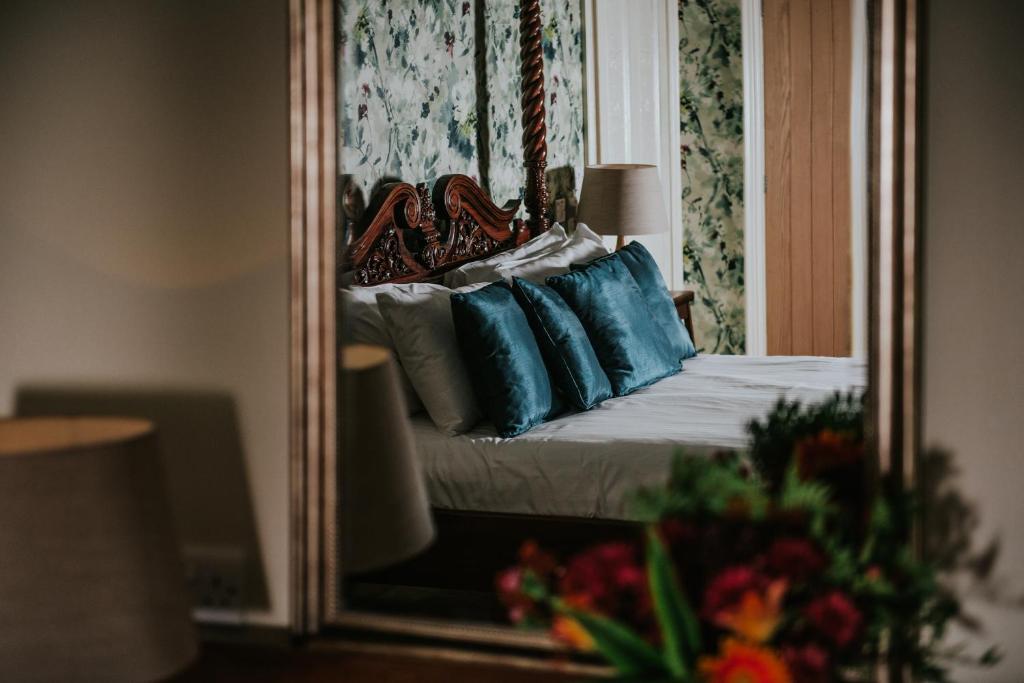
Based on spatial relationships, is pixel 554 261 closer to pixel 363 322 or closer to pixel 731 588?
pixel 363 322


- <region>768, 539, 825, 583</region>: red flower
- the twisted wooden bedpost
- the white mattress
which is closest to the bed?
the white mattress

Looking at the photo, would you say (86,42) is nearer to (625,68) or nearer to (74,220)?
(74,220)

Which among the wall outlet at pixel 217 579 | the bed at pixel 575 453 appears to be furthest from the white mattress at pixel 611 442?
the wall outlet at pixel 217 579

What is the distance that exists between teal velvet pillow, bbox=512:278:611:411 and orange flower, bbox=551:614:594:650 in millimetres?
368

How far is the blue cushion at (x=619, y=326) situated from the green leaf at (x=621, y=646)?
0.44m

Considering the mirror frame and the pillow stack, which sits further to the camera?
the pillow stack

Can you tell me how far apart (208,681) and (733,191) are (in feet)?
3.26

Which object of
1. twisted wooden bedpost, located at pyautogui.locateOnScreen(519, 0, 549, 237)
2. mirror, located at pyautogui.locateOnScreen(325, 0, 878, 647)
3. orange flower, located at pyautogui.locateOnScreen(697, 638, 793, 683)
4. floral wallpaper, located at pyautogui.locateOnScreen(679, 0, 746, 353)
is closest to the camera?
orange flower, located at pyautogui.locateOnScreen(697, 638, 793, 683)

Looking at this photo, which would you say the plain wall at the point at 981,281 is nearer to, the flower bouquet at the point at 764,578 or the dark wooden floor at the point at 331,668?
the flower bouquet at the point at 764,578

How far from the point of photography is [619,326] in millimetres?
1513

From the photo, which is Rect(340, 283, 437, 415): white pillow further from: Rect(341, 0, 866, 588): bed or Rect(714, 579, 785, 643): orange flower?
Rect(714, 579, 785, 643): orange flower

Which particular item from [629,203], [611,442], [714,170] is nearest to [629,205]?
[629,203]

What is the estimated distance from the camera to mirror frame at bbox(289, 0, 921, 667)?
1238 mm

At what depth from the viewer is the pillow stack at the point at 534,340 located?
145cm
